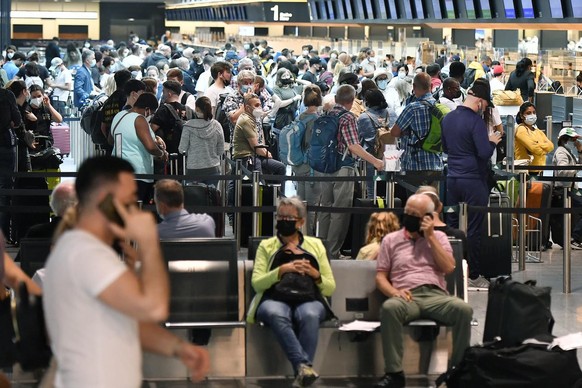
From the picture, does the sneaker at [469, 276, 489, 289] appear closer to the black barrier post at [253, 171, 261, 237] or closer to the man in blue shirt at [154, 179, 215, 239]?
the black barrier post at [253, 171, 261, 237]

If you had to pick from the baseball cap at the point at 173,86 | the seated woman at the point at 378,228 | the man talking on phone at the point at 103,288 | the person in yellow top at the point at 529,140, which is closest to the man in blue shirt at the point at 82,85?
the baseball cap at the point at 173,86

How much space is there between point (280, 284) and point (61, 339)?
347 cm

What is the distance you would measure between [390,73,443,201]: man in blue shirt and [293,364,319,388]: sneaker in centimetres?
374

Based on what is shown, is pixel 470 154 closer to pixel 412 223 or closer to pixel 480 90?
pixel 480 90

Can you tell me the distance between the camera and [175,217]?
8.24 metres

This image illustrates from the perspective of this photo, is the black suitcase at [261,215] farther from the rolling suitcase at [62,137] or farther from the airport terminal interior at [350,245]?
the rolling suitcase at [62,137]

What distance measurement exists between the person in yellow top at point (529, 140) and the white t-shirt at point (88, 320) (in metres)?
9.05

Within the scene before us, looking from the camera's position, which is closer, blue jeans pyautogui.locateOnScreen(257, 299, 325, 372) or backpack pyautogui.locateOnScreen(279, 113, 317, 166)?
blue jeans pyautogui.locateOnScreen(257, 299, 325, 372)

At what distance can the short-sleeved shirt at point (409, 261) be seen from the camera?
7.71 m

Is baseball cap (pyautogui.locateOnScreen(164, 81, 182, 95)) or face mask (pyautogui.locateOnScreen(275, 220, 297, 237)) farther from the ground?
baseball cap (pyautogui.locateOnScreen(164, 81, 182, 95))

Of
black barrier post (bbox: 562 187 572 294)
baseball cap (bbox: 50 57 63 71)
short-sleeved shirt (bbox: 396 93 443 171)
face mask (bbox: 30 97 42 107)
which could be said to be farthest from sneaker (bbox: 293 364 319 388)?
baseball cap (bbox: 50 57 63 71)

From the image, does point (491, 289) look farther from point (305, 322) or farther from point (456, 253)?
point (305, 322)

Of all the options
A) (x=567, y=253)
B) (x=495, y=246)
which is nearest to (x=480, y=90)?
(x=495, y=246)

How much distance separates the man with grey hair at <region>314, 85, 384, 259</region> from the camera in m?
11.0
